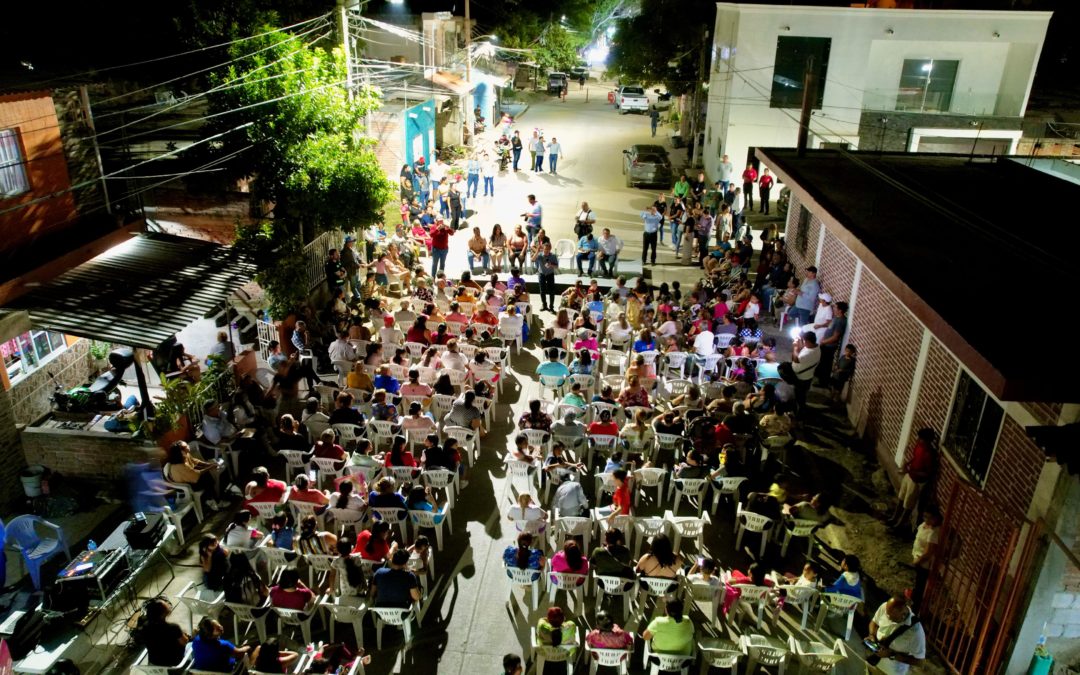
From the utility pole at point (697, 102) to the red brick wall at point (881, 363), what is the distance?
1914 centimetres

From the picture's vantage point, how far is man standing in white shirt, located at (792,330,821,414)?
38.5 ft

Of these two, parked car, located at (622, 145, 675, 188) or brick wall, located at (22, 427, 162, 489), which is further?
parked car, located at (622, 145, 675, 188)

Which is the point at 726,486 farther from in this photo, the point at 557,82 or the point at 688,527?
the point at 557,82

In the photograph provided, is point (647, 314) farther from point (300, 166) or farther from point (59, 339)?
point (59, 339)

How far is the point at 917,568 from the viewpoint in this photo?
27.2 ft

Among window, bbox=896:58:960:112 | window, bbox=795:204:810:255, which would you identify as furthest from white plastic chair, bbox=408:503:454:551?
window, bbox=896:58:960:112

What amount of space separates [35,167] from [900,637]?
1273 cm

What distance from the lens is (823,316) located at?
13000mm

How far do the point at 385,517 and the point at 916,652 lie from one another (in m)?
5.67

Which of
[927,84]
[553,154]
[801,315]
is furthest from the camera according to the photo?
[553,154]

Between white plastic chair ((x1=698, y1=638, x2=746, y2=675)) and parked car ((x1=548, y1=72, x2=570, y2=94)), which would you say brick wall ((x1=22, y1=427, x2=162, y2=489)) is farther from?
parked car ((x1=548, y1=72, x2=570, y2=94))

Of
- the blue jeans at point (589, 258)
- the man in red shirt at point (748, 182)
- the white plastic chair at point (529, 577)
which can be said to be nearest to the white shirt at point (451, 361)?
the white plastic chair at point (529, 577)

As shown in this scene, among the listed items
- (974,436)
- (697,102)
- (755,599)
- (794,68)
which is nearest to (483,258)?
(974,436)

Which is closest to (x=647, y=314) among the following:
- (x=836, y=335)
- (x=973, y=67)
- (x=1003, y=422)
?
(x=836, y=335)
